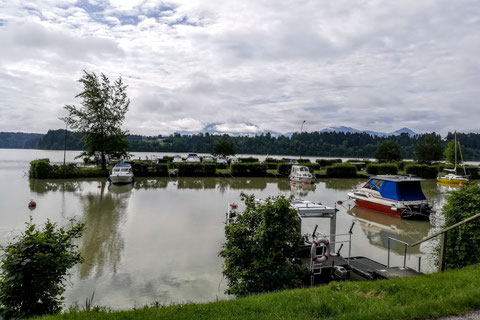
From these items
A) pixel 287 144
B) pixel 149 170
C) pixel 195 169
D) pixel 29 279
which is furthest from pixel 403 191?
pixel 287 144

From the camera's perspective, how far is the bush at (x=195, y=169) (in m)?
42.5

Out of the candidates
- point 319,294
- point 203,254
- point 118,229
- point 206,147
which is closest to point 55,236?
point 319,294

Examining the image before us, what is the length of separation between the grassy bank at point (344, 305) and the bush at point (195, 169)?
37.2 meters

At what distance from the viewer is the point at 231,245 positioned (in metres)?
7.41

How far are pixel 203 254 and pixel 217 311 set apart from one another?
6663 millimetres

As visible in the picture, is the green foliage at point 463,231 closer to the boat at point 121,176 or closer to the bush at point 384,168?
the boat at point 121,176

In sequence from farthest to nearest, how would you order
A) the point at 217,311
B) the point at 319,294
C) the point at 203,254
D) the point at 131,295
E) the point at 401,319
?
the point at 203,254 < the point at 131,295 < the point at 319,294 < the point at 217,311 < the point at 401,319

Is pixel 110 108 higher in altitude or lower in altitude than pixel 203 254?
higher

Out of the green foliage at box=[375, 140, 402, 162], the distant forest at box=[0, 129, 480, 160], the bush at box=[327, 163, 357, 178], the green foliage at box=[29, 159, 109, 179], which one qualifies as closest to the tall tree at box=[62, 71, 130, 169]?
the green foliage at box=[29, 159, 109, 179]

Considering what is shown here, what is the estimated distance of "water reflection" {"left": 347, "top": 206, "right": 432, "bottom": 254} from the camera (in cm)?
1442

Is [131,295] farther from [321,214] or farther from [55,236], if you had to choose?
[321,214]

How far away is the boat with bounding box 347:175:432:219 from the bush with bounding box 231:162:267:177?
2246 centimetres

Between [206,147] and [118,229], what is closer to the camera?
[118,229]

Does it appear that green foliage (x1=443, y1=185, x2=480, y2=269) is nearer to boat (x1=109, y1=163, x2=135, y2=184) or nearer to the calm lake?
the calm lake
